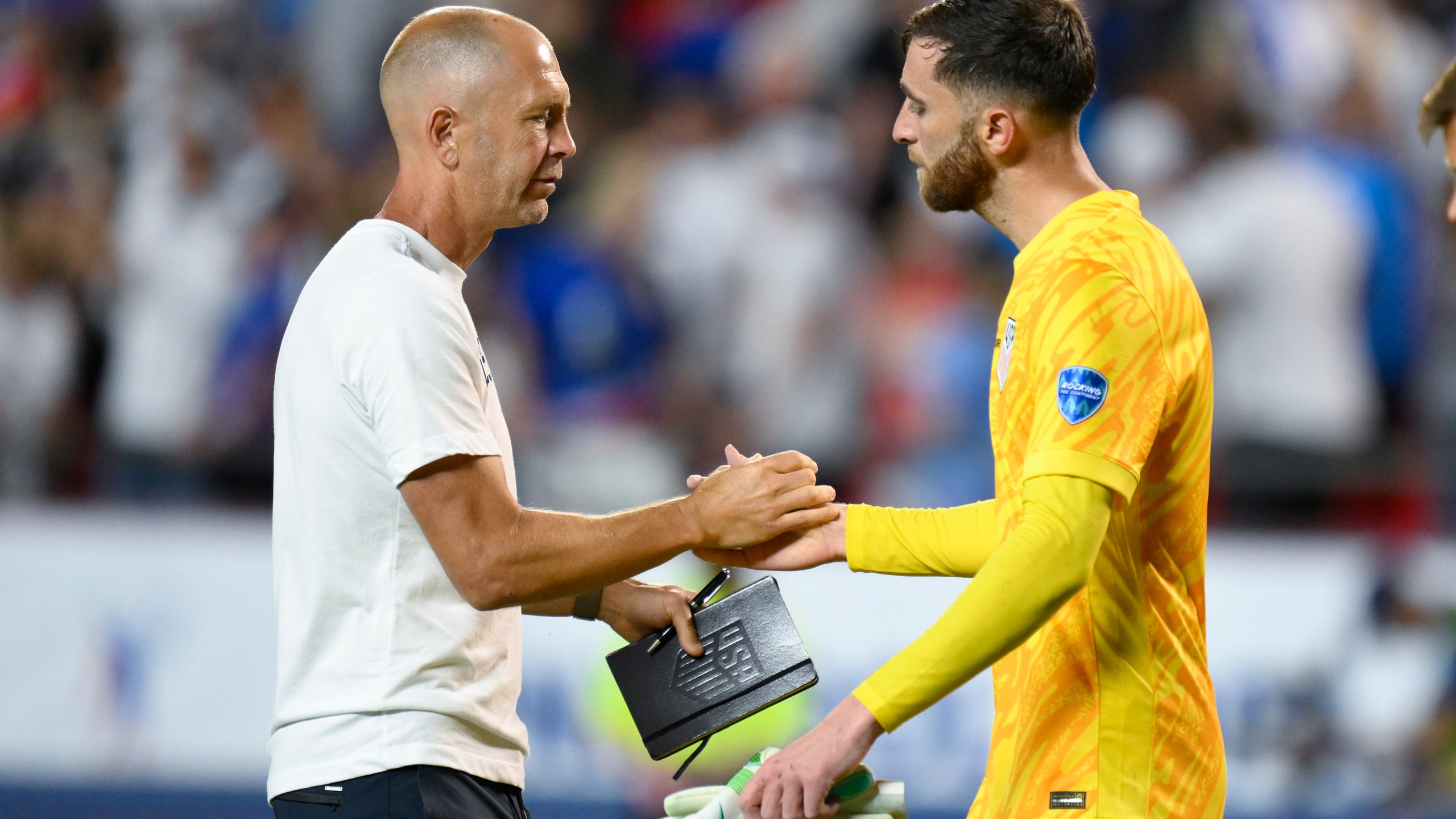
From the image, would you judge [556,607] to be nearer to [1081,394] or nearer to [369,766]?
[369,766]

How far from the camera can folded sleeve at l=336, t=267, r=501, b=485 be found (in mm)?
2451

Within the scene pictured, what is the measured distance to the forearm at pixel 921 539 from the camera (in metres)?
2.84

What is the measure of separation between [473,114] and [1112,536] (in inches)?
57.7

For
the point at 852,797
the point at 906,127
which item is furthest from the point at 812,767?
the point at 906,127

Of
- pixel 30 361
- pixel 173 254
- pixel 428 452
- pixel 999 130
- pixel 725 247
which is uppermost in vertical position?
pixel 173 254

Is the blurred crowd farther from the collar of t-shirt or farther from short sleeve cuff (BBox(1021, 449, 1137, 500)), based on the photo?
short sleeve cuff (BBox(1021, 449, 1137, 500))

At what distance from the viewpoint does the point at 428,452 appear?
2430mm

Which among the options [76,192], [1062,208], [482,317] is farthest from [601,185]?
[1062,208]

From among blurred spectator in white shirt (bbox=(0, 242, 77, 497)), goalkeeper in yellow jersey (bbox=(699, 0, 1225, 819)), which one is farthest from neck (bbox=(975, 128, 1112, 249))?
blurred spectator in white shirt (bbox=(0, 242, 77, 497))

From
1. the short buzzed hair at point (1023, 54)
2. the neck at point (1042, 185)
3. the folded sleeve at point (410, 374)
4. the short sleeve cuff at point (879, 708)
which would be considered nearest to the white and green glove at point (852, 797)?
the short sleeve cuff at point (879, 708)

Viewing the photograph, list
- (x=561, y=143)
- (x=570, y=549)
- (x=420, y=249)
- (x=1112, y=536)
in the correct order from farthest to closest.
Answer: (x=561, y=143) < (x=420, y=249) < (x=570, y=549) < (x=1112, y=536)

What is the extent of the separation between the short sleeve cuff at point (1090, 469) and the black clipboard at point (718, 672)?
0.69 meters

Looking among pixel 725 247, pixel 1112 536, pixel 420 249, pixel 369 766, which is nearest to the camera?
pixel 1112 536

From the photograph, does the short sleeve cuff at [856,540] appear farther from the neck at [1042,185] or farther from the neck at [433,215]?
the neck at [433,215]
